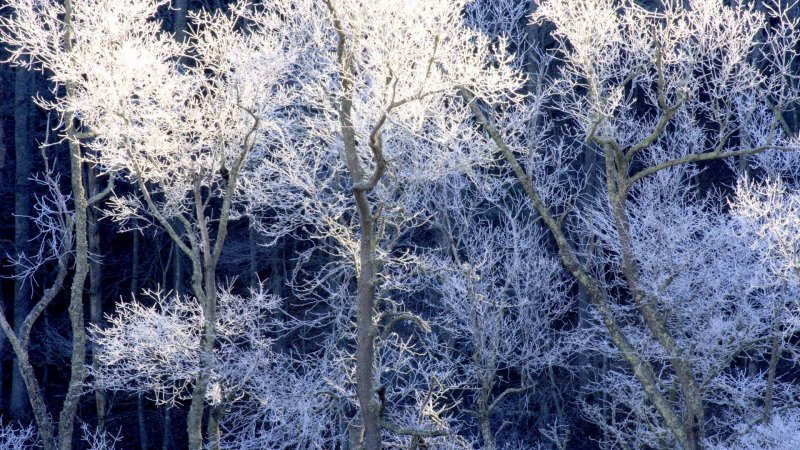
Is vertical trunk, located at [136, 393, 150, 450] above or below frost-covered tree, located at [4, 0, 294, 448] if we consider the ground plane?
below

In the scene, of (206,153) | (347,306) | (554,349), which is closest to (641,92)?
(554,349)

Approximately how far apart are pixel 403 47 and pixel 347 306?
6.31m

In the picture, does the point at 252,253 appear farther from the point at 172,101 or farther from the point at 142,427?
the point at 172,101

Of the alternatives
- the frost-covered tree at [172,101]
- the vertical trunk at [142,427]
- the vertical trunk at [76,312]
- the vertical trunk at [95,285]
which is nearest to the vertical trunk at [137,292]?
the vertical trunk at [142,427]

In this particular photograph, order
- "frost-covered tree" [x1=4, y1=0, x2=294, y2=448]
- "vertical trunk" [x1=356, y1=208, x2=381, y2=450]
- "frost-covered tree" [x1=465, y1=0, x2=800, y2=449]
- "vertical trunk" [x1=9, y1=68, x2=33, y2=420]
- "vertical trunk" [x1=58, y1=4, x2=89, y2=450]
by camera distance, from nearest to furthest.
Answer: "frost-covered tree" [x1=465, y1=0, x2=800, y2=449] < "vertical trunk" [x1=356, y1=208, x2=381, y2=450] < "frost-covered tree" [x1=4, y1=0, x2=294, y2=448] < "vertical trunk" [x1=58, y1=4, x2=89, y2=450] < "vertical trunk" [x1=9, y1=68, x2=33, y2=420]

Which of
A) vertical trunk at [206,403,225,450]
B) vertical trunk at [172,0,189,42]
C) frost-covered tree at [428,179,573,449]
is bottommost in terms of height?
vertical trunk at [206,403,225,450]

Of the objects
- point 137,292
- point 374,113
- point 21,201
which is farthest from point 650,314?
point 21,201

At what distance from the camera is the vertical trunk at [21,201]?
52.4 ft

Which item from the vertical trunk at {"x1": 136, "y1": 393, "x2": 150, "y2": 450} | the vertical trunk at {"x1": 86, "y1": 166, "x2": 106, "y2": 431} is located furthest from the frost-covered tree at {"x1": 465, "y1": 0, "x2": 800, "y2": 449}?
the vertical trunk at {"x1": 136, "y1": 393, "x2": 150, "y2": 450}

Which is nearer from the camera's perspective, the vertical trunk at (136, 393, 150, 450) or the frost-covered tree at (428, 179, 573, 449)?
the frost-covered tree at (428, 179, 573, 449)

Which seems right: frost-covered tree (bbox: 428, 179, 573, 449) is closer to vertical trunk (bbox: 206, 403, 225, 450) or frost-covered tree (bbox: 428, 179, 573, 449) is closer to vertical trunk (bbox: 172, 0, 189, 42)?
vertical trunk (bbox: 206, 403, 225, 450)

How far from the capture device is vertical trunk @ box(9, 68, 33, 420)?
1597 cm

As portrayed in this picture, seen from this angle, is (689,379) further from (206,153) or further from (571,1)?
(206,153)

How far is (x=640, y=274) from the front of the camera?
12.2m
